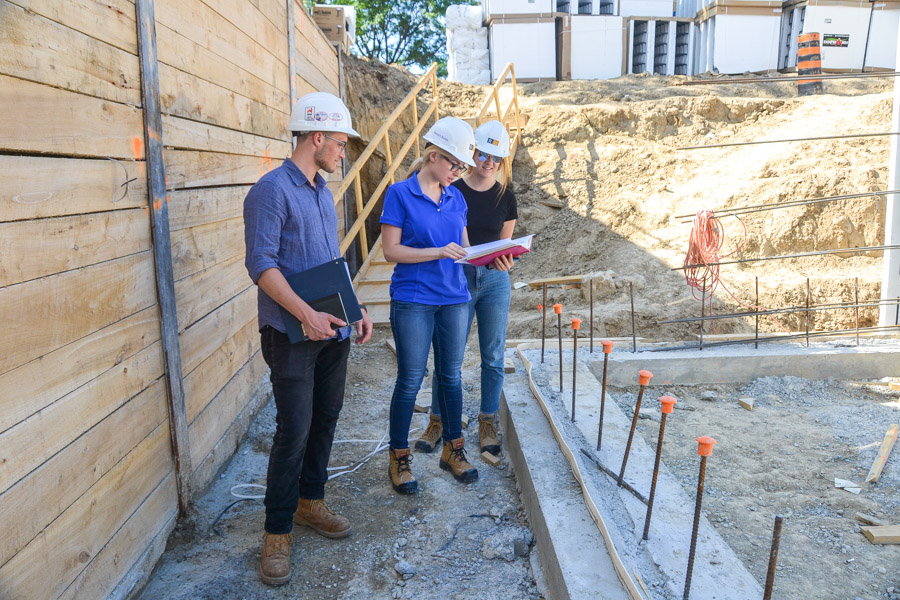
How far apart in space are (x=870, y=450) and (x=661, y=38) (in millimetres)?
13708

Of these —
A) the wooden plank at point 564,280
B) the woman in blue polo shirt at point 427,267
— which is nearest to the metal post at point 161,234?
the woman in blue polo shirt at point 427,267

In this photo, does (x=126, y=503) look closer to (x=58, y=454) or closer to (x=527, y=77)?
(x=58, y=454)

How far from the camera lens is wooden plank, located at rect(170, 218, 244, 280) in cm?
298

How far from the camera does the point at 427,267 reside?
3121 mm

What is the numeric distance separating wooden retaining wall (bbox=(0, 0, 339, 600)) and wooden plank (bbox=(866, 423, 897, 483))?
3606 millimetres

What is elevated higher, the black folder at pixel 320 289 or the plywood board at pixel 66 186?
the plywood board at pixel 66 186

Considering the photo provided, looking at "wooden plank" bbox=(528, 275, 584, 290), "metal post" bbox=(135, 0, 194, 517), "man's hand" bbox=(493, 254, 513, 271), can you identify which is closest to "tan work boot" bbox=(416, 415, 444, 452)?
"man's hand" bbox=(493, 254, 513, 271)

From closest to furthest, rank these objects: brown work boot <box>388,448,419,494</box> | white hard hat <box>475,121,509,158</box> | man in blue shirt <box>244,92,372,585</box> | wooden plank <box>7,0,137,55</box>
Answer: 1. wooden plank <box>7,0,137,55</box>
2. man in blue shirt <box>244,92,372,585</box>
3. brown work boot <box>388,448,419,494</box>
4. white hard hat <box>475,121,509,158</box>

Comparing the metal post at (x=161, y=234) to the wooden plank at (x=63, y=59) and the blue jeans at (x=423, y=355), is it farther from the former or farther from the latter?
the blue jeans at (x=423, y=355)

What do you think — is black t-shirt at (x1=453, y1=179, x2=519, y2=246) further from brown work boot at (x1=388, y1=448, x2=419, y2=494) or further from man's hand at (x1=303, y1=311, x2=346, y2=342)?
man's hand at (x1=303, y1=311, x2=346, y2=342)

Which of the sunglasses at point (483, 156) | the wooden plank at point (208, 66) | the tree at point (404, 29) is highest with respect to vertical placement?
the tree at point (404, 29)

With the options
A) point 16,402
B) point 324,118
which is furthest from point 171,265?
point 16,402

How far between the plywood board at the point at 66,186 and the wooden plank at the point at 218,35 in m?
0.89

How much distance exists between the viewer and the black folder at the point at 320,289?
7.94 ft
